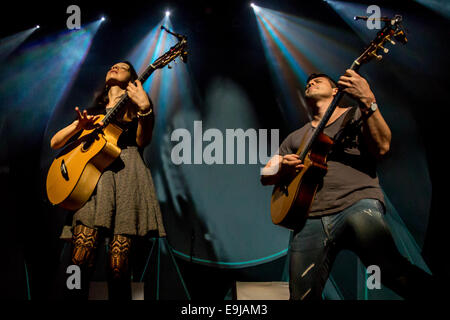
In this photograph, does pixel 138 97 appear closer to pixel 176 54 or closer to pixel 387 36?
pixel 176 54

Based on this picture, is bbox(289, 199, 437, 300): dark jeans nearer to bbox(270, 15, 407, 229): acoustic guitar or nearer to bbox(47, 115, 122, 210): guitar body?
bbox(270, 15, 407, 229): acoustic guitar

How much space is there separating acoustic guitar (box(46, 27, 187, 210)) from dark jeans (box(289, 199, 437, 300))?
1417 millimetres

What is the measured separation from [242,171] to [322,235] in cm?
190

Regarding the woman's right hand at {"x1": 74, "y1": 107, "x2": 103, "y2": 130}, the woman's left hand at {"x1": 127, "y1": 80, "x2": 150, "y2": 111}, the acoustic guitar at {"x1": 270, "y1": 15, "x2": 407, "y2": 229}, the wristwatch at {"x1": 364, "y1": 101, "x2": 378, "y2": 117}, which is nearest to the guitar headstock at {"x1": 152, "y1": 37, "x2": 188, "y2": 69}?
the woman's left hand at {"x1": 127, "y1": 80, "x2": 150, "y2": 111}

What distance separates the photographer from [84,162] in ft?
7.55

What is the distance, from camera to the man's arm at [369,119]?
1994mm

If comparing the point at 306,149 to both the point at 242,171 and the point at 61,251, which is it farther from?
the point at 61,251

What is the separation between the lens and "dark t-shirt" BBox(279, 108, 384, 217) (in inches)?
81.1

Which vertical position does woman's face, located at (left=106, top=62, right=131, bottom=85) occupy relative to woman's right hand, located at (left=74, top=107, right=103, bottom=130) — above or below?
above

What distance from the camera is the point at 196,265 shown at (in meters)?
3.68

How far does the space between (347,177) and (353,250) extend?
45 centimetres

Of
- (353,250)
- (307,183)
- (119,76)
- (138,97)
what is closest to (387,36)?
(307,183)

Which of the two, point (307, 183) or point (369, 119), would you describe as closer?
point (369, 119)
